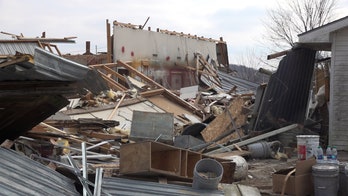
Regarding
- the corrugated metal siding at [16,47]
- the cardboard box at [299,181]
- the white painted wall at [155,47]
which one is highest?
the white painted wall at [155,47]

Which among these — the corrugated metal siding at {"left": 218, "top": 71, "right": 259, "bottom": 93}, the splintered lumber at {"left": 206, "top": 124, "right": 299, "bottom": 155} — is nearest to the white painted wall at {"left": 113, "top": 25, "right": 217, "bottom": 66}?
the corrugated metal siding at {"left": 218, "top": 71, "right": 259, "bottom": 93}

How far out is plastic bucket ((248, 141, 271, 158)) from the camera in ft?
36.2

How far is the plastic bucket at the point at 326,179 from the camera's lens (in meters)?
6.82

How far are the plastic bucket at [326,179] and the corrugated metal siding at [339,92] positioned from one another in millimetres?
5049

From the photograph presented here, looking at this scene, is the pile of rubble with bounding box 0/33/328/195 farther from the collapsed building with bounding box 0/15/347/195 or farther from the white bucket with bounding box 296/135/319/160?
the white bucket with bounding box 296/135/319/160

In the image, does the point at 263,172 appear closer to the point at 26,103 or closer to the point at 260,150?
the point at 260,150

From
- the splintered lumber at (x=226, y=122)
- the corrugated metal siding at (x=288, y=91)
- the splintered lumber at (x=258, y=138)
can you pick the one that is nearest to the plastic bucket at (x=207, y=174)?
the splintered lumber at (x=258, y=138)

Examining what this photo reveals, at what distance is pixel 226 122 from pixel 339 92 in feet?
9.42

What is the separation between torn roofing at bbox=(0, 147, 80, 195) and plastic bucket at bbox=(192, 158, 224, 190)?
144 cm

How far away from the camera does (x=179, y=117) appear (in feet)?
51.8

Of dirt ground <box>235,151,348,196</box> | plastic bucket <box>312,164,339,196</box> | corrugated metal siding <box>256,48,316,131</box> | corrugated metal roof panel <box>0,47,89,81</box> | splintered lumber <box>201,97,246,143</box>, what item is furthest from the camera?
corrugated metal siding <box>256,48,316,131</box>

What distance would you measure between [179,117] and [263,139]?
14.3 ft

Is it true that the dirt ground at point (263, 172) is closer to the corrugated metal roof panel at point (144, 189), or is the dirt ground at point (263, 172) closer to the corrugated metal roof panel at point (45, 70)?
the corrugated metal roof panel at point (144, 189)

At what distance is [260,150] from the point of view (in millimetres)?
11062
